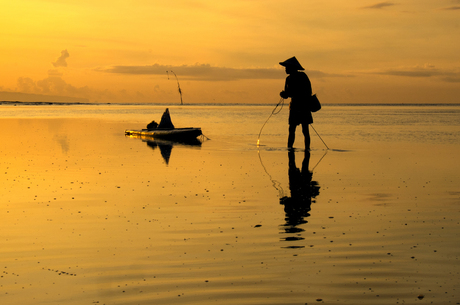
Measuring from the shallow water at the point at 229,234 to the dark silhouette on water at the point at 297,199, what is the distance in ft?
0.10

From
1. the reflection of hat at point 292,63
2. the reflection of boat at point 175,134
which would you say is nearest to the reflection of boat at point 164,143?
the reflection of boat at point 175,134

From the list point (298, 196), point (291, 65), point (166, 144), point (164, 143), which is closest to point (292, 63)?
point (291, 65)

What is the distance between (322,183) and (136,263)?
7313 mm

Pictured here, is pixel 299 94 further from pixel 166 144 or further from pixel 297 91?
pixel 166 144

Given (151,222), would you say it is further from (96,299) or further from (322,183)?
(322,183)

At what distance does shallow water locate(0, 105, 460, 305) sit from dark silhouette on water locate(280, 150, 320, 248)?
0.10 feet

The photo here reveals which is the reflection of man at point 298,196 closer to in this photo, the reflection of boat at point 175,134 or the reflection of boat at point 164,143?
the reflection of boat at point 164,143

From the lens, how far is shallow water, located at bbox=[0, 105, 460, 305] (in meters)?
5.66

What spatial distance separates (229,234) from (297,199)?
10.4 feet

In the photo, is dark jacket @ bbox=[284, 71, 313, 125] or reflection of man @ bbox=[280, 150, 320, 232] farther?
dark jacket @ bbox=[284, 71, 313, 125]

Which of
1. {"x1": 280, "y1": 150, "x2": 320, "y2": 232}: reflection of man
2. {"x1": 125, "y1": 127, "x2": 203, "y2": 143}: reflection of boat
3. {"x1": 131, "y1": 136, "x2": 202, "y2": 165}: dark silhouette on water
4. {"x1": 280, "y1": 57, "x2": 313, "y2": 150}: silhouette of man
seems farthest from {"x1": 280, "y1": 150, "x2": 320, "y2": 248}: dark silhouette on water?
{"x1": 125, "y1": 127, "x2": 203, "y2": 143}: reflection of boat

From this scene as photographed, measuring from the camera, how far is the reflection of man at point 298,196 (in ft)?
29.0

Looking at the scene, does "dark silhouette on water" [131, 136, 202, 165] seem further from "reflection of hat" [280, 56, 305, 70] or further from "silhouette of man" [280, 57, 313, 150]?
"reflection of hat" [280, 56, 305, 70]

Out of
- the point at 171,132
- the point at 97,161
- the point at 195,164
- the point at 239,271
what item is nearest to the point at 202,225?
the point at 239,271
